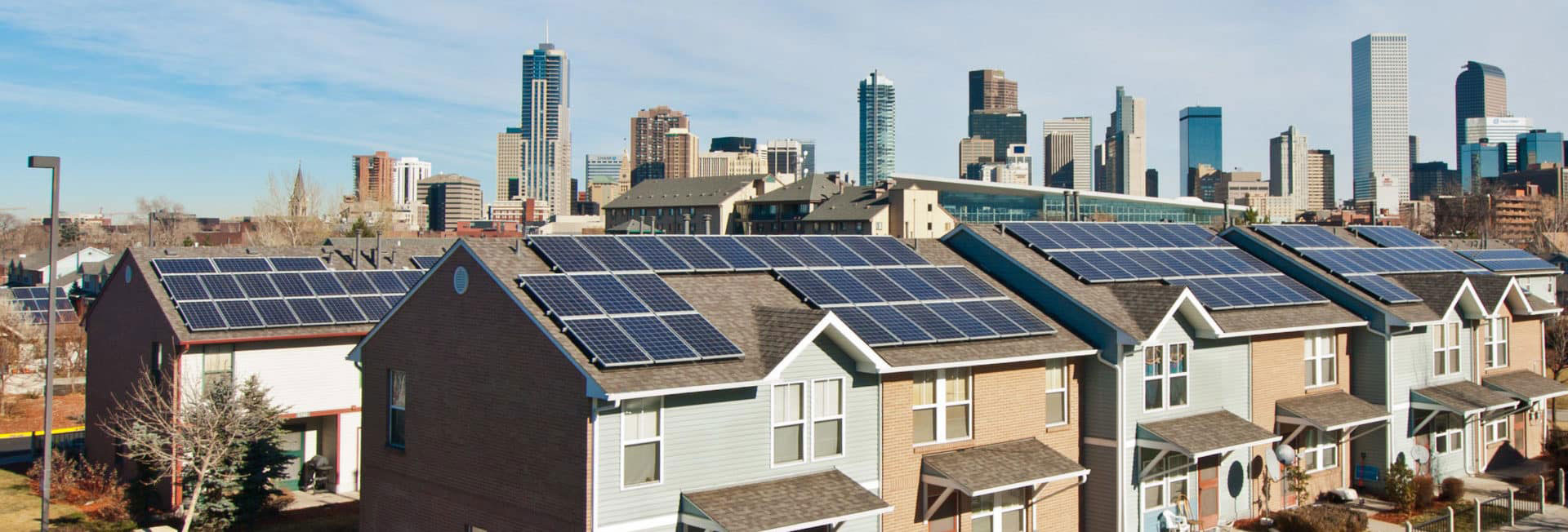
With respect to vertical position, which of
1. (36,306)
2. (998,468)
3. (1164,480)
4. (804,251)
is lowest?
(1164,480)

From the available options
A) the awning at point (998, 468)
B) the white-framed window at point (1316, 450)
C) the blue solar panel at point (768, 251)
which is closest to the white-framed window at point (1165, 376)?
the awning at point (998, 468)

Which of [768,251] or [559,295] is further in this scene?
[768,251]

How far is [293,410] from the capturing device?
33875mm

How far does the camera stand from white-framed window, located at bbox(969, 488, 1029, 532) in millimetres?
24688

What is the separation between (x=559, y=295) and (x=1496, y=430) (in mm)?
32756

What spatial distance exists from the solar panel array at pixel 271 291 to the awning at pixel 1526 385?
111 feet

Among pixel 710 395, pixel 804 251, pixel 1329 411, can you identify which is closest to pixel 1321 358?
pixel 1329 411

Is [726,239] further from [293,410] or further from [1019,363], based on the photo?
[293,410]

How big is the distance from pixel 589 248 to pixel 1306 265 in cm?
2188

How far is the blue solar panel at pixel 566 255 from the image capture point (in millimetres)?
22797

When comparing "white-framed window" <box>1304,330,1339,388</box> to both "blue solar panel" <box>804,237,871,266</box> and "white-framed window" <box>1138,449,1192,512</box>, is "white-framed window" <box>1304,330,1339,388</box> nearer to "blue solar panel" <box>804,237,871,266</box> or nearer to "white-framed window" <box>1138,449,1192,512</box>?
"white-framed window" <box>1138,449,1192,512</box>

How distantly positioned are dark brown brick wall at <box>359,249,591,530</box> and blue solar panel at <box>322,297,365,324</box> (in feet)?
33.6

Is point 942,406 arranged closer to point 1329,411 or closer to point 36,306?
point 1329,411

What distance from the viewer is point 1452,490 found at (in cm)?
3244
